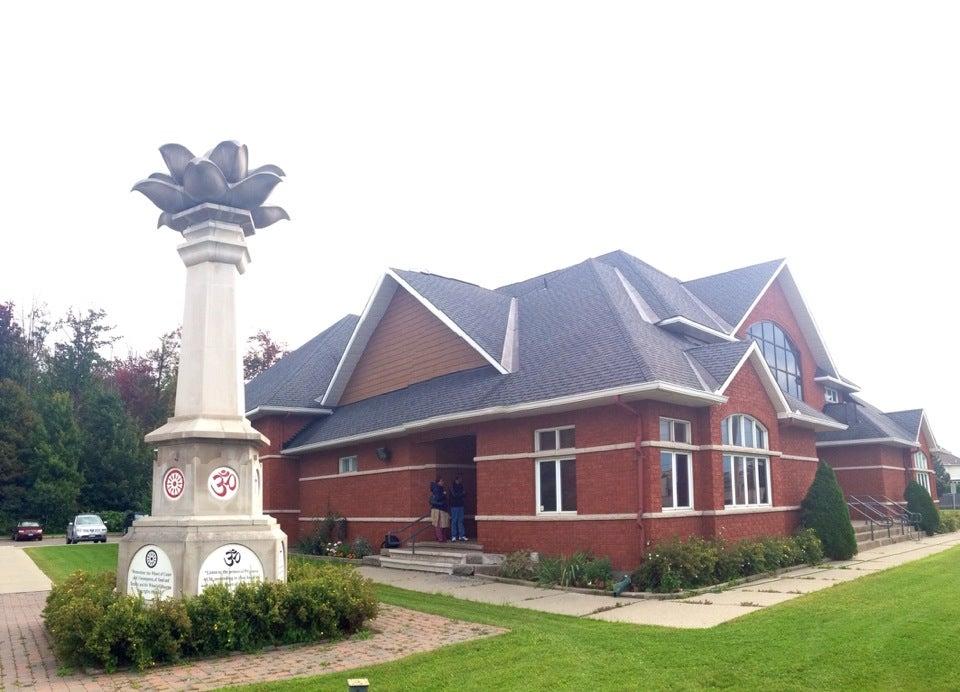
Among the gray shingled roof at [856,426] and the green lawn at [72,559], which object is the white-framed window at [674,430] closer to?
the green lawn at [72,559]

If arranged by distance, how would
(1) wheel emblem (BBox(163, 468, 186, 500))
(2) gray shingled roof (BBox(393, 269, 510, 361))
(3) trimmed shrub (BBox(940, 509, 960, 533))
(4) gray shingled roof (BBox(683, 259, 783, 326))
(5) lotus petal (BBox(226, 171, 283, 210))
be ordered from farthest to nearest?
(3) trimmed shrub (BBox(940, 509, 960, 533)) → (4) gray shingled roof (BBox(683, 259, 783, 326)) → (2) gray shingled roof (BBox(393, 269, 510, 361)) → (5) lotus petal (BBox(226, 171, 283, 210)) → (1) wheel emblem (BBox(163, 468, 186, 500))

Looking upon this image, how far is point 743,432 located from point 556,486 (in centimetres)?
491

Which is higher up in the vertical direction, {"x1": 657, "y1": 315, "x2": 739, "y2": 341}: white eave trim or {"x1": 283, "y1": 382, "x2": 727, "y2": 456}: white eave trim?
{"x1": 657, "y1": 315, "x2": 739, "y2": 341}: white eave trim

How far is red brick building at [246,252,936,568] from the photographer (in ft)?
52.8

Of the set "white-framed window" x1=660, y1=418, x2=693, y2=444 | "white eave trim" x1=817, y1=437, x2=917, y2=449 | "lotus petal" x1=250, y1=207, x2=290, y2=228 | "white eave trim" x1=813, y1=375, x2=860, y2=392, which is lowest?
"white eave trim" x1=817, y1=437, x2=917, y2=449

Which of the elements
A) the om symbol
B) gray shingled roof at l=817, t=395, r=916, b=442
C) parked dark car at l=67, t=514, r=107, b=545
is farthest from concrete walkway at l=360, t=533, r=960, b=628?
parked dark car at l=67, t=514, r=107, b=545

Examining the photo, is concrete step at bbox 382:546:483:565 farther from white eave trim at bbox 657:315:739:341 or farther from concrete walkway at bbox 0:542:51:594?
concrete walkway at bbox 0:542:51:594

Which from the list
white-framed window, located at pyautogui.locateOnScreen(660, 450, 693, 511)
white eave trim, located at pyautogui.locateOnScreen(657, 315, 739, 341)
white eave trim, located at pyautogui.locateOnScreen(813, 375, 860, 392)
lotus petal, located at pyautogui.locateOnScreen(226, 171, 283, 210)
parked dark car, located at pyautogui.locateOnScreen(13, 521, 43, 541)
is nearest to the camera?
lotus petal, located at pyautogui.locateOnScreen(226, 171, 283, 210)

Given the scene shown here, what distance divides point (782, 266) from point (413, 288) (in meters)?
13.1

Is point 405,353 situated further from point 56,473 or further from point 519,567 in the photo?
point 56,473

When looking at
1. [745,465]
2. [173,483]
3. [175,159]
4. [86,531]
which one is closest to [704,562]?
[745,465]

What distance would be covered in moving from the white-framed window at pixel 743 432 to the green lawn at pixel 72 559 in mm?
14705

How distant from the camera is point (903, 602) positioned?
37.3ft

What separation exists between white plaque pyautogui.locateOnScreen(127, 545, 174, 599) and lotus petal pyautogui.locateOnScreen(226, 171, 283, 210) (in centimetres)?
531
